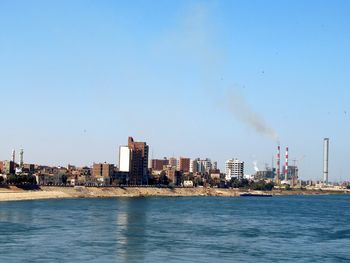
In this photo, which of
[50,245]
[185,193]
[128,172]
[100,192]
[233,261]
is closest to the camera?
[233,261]

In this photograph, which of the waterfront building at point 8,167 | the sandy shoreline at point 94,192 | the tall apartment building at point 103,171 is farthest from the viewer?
the tall apartment building at point 103,171

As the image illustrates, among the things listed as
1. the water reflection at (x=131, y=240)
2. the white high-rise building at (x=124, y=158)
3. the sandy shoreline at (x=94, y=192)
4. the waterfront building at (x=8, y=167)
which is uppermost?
the white high-rise building at (x=124, y=158)

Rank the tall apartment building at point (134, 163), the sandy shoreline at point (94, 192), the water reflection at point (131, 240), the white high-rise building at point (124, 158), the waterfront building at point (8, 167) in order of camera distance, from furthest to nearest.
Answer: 1. the white high-rise building at point (124, 158)
2. the tall apartment building at point (134, 163)
3. the waterfront building at point (8, 167)
4. the sandy shoreline at point (94, 192)
5. the water reflection at point (131, 240)

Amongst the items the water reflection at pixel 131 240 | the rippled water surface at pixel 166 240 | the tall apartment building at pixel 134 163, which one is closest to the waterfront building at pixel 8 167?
the tall apartment building at pixel 134 163

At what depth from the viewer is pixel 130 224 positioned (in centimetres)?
5650

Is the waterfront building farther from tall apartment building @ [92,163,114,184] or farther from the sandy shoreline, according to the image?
the sandy shoreline

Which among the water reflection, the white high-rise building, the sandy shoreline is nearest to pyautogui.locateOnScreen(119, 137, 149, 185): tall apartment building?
the white high-rise building

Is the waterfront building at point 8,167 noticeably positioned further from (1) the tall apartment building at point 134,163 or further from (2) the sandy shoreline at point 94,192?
(1) the tall apartment building at point 134,163

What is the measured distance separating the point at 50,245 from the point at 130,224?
1756cm

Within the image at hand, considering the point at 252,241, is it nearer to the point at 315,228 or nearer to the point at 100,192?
the point at 315,228

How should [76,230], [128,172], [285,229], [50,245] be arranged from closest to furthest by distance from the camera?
[50,245]
[76,230]
[285,229]
[128,172]

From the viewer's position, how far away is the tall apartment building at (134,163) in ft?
596

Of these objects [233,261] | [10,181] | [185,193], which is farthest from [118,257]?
[185,193]

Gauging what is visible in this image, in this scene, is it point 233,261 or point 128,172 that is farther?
point 128,172
